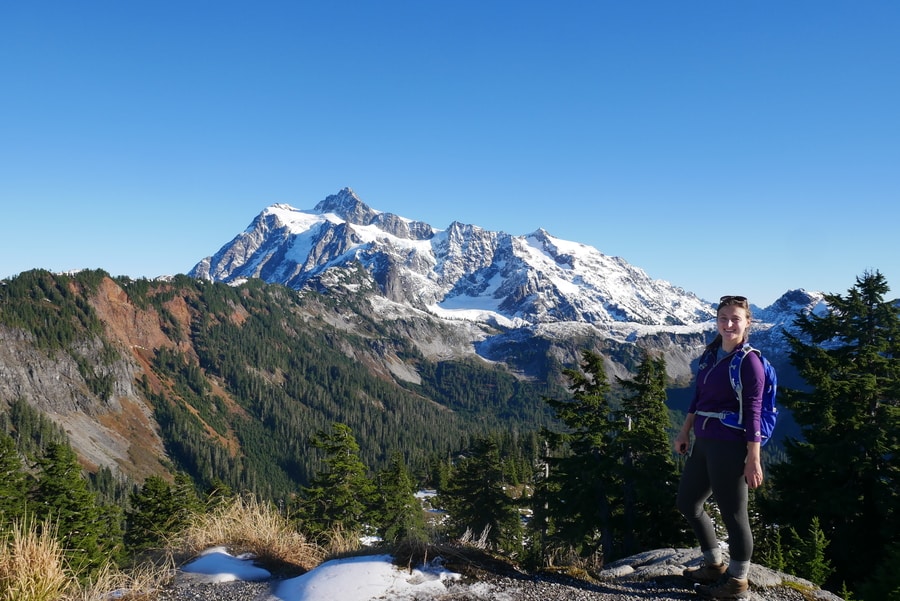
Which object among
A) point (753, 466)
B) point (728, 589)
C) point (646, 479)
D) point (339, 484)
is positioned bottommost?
point (339, 484)

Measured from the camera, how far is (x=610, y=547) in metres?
19.2

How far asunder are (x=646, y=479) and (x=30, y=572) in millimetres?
17478

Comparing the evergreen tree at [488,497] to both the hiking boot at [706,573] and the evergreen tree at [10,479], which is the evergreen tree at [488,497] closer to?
the evergreen tree at [10,479]

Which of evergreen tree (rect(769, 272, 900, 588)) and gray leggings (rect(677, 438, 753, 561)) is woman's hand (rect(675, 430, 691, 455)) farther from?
evergreen tree (rect(769, 272, 900, 588))

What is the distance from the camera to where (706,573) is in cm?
605

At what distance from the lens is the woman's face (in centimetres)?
561

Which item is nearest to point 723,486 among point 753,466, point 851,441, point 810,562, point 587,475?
point 753,466

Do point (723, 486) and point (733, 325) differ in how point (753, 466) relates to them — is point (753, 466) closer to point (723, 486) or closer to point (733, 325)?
point (723, 486)

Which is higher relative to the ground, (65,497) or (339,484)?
(339,484)

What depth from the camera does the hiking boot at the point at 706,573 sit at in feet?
19.7

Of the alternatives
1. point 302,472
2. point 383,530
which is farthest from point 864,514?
point 302,472

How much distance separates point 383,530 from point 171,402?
583ft

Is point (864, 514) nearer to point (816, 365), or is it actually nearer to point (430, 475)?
point (816, 365)

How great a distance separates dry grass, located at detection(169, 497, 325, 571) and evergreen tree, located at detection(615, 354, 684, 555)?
41.1 feet
